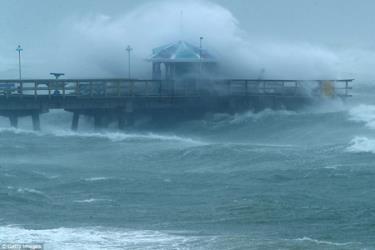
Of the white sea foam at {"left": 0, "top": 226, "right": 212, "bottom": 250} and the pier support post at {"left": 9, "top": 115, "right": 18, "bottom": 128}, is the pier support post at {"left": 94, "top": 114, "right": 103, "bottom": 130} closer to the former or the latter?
the pier support post at {"left": 9, "top": 115, "right": 18, "bottom": 128}

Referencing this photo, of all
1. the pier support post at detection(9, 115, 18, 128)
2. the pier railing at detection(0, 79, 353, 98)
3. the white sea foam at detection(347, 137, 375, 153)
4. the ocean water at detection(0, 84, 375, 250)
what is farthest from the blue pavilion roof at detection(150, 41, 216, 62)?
the white sea foam at detection(347, 137, 375, 153)

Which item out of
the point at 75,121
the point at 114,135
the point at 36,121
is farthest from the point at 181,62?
the point at 114,135

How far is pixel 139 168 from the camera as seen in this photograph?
26.0m

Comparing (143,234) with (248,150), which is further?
(248,150)

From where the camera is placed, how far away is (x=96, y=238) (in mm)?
17375

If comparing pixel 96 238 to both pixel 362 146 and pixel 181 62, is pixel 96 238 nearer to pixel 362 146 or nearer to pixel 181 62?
pixel 362 146

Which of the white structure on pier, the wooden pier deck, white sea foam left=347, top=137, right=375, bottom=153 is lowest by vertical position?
white sea foam left=347, top=137, right=375, bottom=153

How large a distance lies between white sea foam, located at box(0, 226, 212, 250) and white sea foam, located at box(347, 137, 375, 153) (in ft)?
32.7

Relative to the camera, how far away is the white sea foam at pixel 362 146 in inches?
1035

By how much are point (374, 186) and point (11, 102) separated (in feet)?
61.1

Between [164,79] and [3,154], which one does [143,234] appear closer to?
[3,154]

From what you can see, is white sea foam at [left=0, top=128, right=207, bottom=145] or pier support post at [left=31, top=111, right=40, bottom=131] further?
pier support post at [left=31, top=111, right=40, bottom=131]

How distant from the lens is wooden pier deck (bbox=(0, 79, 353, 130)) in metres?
37.3

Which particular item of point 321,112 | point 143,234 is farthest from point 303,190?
point 321,112
